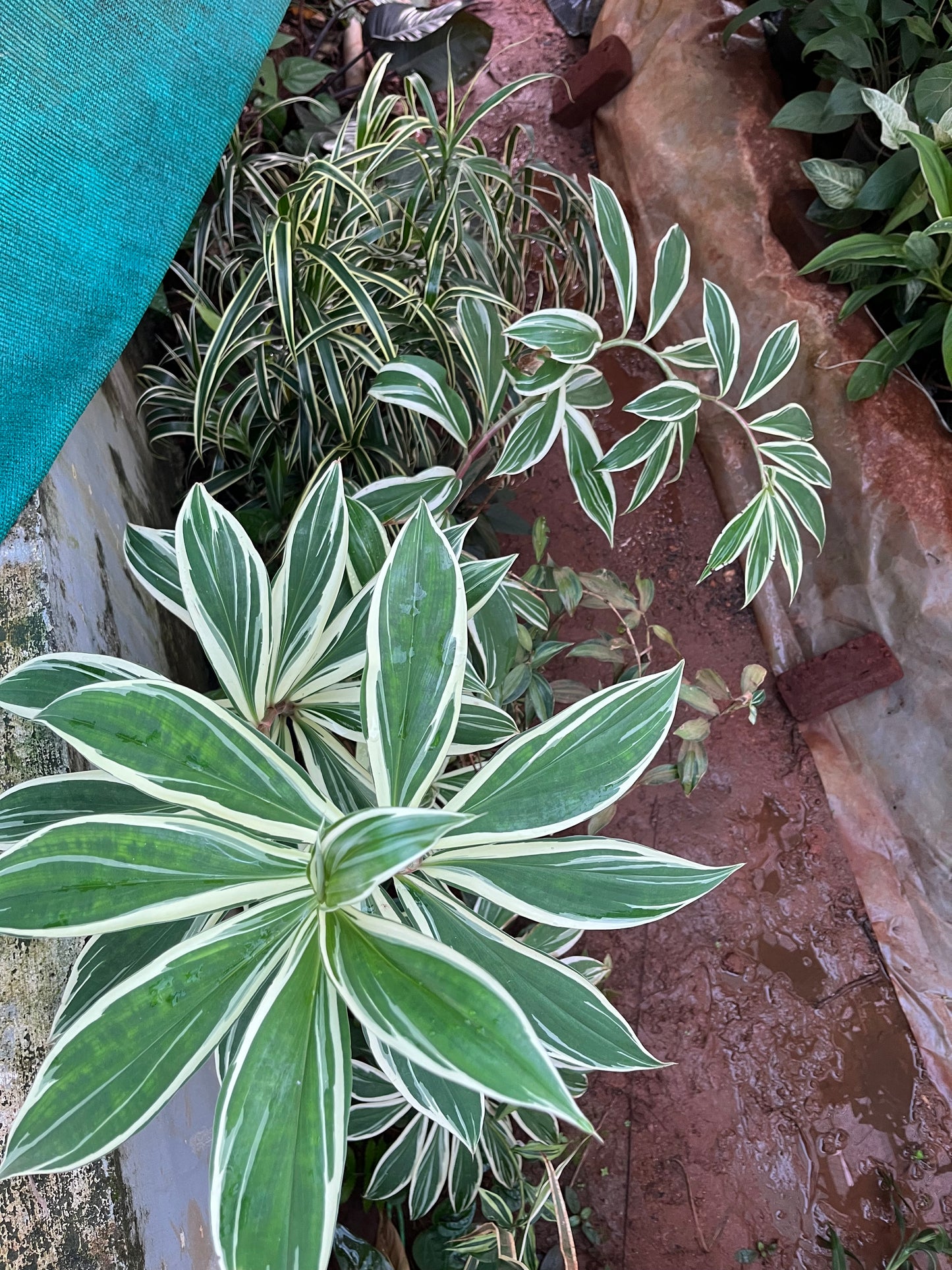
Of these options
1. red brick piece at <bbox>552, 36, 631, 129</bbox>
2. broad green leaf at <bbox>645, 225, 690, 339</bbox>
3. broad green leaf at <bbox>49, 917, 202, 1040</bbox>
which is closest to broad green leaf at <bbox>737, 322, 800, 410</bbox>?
broad green leaf at <bbox>645, 225, 690, 339</bbox>

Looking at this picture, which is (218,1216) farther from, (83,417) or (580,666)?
(580,666)

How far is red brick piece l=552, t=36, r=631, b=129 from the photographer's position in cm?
188

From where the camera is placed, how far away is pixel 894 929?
161 centimetres

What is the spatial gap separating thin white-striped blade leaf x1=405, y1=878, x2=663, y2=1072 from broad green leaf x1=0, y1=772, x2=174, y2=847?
24 centimetres

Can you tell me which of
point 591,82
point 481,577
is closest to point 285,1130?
point 481,577

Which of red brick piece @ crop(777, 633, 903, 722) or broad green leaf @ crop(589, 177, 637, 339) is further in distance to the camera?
red brick piece @ crop(777, 633, 903, 722)

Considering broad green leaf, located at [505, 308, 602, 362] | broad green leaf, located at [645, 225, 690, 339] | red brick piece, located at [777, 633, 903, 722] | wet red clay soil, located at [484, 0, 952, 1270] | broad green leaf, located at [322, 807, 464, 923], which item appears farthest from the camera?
red brick piece, located at [777, 633, 903, 722]

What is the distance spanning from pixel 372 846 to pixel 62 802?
1.18 feet

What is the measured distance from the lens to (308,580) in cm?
75

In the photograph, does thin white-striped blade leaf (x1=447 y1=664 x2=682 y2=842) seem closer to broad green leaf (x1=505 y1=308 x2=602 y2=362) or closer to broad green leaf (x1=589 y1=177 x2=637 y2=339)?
broad green leaf (x1=505 y1=308 x2=602 y2=362)

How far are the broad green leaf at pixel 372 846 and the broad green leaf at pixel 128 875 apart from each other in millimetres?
90

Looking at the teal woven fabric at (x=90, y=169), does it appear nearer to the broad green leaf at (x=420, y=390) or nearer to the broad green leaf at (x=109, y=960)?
the broad green leaf at (x=420, y=390)

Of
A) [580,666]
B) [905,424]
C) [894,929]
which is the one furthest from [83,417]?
[894,929]

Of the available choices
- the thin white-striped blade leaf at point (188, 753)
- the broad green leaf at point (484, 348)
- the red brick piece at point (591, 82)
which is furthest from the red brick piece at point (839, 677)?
the red brick piece at point (591, 82)
